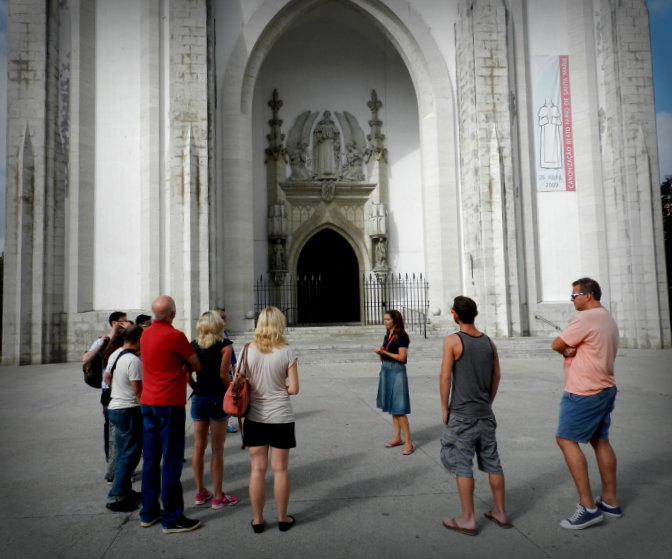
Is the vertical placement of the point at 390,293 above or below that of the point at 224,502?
above

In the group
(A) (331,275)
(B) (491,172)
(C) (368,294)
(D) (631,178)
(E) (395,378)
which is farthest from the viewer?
(A) (331,275)

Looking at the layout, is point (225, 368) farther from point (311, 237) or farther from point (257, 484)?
point (311, 237)

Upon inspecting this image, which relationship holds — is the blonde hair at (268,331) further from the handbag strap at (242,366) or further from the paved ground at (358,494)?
the paved ground at (358,494)

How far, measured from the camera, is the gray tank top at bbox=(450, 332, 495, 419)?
3.38 meters

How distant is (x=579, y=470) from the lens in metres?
3.38

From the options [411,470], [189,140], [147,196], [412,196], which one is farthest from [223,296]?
[411,470]

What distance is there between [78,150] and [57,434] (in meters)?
11.8

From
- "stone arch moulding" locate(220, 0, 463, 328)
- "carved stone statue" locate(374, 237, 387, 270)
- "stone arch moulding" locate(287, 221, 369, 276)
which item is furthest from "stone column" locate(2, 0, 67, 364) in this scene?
"carved stone statue" locate(374, 237, 387, 270)

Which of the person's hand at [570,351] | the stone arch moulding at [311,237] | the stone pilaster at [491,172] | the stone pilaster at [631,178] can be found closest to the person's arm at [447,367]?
the person's hand at [570,351]

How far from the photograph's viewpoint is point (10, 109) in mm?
14602

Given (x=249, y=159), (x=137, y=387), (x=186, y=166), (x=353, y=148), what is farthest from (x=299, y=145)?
(x=137, y=387)

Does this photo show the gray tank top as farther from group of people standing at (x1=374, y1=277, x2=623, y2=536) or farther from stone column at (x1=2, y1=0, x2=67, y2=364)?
stone column at (x1=2, y1=0, x2=67, y2=364)

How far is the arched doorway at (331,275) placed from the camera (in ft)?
70.5

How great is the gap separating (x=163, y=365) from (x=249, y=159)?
49.0 ft
